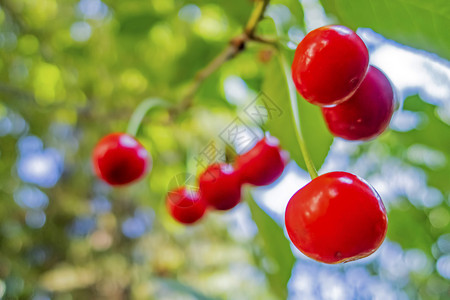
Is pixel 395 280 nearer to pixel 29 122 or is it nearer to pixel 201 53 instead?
pixel 201 53

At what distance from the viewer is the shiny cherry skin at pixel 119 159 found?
2.46 feet

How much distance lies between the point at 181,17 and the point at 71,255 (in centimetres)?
179

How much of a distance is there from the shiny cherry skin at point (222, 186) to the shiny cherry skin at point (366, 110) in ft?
0.88

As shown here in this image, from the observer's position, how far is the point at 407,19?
1.56ft

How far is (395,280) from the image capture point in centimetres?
173

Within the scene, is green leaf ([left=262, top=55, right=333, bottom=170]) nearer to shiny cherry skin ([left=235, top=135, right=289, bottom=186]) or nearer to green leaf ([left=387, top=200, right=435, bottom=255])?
shiny cherry skin ([left=235, top=135, right=289, bottom=186])

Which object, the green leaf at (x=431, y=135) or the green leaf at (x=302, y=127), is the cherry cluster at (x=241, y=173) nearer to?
the green leaf at (x=302, y=127)

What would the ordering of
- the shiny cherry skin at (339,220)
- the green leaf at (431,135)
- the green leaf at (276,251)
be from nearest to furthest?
1. the shiny cherry skin at (339,220)
2. the green leaf at (276,251)
3. the green leaf at (431,135)

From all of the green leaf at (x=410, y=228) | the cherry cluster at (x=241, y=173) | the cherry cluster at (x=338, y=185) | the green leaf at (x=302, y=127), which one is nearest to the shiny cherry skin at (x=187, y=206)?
the cherry cluster at (x=241, y=173)

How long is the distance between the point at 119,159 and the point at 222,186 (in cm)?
20

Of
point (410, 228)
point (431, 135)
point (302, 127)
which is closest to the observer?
point (302, 127)

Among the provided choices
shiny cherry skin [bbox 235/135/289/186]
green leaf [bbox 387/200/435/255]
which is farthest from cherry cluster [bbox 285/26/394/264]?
green leaf [bbox 387/200/435/255]

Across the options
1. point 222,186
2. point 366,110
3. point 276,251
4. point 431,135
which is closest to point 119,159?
point 222,186

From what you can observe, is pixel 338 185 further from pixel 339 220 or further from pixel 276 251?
pixel 276 251
